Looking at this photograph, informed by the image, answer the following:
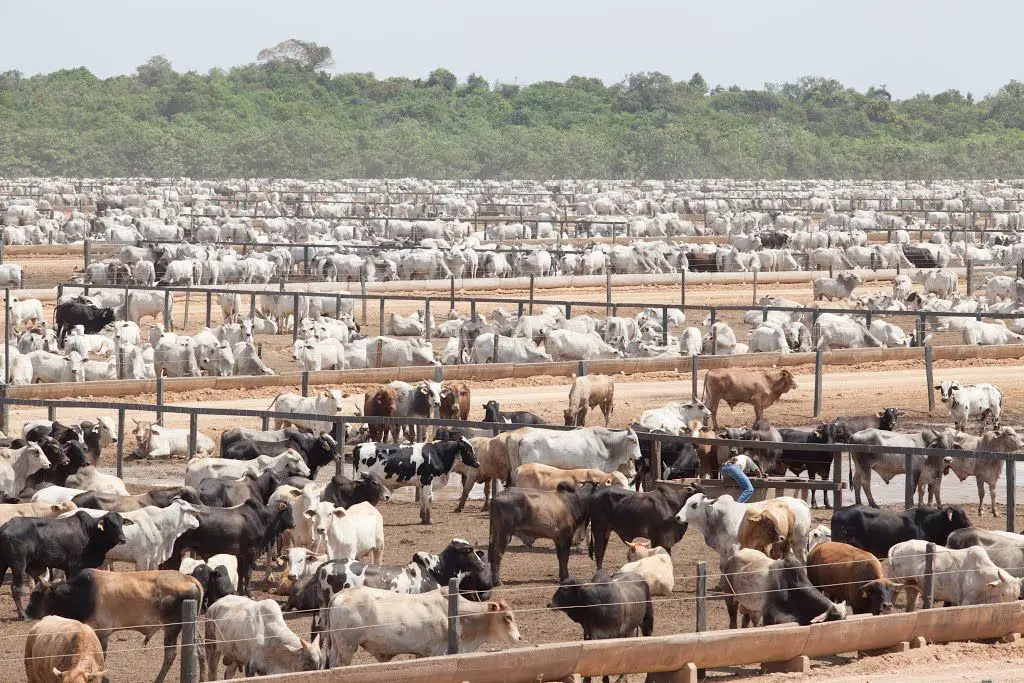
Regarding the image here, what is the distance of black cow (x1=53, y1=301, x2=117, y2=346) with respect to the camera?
35375 millimetres

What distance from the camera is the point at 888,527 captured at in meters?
16.3

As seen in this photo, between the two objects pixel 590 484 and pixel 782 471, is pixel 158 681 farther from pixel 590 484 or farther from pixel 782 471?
pixel 782 471

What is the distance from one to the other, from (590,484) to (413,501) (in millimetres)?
4368

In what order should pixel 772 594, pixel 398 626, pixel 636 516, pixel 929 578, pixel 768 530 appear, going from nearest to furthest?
pixel 398 626 < pixel 772 594 < pixel 929 578 < pixel 768 530 < pixel 636 516

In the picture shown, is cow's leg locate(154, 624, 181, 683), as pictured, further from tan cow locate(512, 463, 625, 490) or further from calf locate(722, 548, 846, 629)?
tan cow locate(512, 463, 625, 490)

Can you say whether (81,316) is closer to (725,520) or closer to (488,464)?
(488,464)

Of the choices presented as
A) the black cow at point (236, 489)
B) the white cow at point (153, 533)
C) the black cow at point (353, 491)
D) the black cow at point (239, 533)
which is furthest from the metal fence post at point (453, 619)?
the black cow at point (353, 491)

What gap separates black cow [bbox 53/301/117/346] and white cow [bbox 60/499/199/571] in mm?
20301

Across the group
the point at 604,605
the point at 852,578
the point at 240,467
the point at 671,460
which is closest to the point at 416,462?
the point at 240,467

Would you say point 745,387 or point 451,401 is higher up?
point 745,387

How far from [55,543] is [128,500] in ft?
6.42

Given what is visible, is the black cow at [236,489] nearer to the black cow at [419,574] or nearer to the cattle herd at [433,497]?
the cattle herd at [433,497]

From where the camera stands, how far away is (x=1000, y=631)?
14.8m

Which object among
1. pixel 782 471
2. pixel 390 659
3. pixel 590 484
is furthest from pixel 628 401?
pixel 390 659
